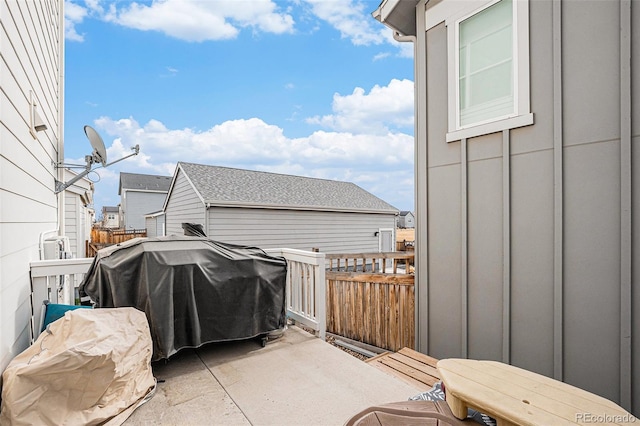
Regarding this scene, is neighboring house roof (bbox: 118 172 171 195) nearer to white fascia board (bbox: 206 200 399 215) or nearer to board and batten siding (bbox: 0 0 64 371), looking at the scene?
white fascia board (bbox: 206 200 399 215)

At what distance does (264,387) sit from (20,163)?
242cm

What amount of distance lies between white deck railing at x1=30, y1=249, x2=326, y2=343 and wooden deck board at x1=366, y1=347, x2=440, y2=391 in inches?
28.1

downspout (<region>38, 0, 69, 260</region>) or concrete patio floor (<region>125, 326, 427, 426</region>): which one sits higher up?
downspout (<region>38, 0, 69, 260</region>)

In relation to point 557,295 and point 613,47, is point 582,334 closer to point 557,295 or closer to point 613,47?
point 557,295

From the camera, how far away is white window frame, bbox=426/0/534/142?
2867 millimetres

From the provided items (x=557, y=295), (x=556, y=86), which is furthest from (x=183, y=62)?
(x=557, y=295)

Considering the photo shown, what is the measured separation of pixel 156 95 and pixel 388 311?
12.7m

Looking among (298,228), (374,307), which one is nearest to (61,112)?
(374,307)

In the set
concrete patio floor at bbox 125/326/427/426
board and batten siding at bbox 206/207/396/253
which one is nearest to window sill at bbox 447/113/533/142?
concrete patio floor at bbox 125/326/427/426

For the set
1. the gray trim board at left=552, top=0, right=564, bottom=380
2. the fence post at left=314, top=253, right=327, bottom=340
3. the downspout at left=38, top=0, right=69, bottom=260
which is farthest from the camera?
the downspout at left=38, top=0, right=69, bottom=260

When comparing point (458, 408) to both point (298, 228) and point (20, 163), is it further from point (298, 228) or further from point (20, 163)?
point (298, 228)

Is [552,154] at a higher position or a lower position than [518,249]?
higher

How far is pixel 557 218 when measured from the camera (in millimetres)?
2664

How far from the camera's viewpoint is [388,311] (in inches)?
169
